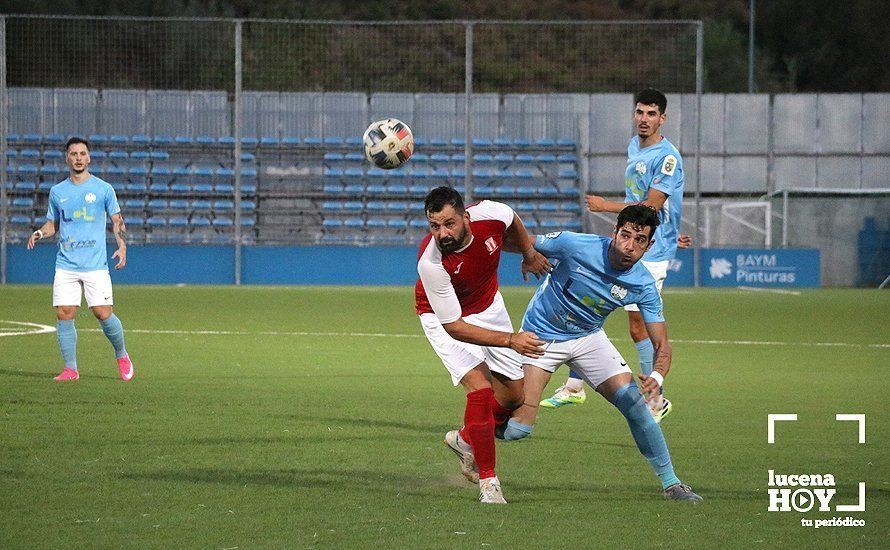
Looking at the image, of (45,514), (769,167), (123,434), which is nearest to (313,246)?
(769,167)

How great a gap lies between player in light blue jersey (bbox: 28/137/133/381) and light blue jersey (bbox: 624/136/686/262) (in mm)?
4728

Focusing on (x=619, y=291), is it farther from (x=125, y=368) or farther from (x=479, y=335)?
(x=125, y=368)

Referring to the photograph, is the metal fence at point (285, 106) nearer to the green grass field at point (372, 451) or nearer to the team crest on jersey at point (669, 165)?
the green grass field at point (372, 451)

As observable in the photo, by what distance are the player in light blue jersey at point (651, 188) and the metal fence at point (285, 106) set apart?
72.6ft

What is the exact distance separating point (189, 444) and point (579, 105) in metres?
31.9

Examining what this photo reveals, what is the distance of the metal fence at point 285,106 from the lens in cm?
3322

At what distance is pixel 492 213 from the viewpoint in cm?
719

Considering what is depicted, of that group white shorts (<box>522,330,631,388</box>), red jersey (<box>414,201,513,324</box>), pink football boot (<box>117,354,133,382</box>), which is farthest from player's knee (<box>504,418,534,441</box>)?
pink football boot (<box>117,354,133,382</box>)

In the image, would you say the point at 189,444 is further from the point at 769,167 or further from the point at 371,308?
the point at 769,167

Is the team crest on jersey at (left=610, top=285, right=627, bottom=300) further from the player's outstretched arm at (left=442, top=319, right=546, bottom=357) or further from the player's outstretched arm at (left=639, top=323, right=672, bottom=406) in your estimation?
the player's outstretched arm at (left=442, top=319, right=546, bottom=357)

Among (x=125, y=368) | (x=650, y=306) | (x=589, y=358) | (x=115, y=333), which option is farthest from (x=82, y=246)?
(x=650, y=306)

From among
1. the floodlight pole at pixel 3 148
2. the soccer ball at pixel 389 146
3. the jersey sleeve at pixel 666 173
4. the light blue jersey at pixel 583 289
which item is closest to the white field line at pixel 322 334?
the jersey sleeve at pixel 666 173

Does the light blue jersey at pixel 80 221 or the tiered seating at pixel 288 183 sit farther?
the tiered seating at pixel 288 183

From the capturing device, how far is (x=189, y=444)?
27.8ft
